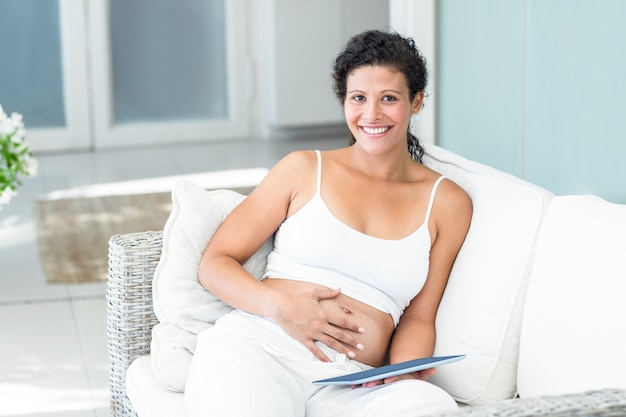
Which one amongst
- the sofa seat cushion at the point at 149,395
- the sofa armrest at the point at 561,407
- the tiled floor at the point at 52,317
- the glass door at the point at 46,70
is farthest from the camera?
the glass door at the point at 46,70

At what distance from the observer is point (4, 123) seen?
11.5 ft

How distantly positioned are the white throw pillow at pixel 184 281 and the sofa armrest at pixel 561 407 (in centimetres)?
82

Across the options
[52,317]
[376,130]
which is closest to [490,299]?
[376,130]

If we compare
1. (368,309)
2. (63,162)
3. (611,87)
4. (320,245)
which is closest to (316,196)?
(320,245)

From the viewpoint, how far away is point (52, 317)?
360cm

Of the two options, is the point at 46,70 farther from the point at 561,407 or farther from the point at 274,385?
the point at 561,407

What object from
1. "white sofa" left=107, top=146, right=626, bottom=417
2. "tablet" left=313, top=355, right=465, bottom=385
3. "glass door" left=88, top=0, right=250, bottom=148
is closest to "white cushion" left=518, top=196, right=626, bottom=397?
"white sofa" left=107, top=146, right=626, bottom=417

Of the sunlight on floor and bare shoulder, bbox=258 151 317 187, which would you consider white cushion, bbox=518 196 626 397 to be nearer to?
bare shoulder, bbox=258 151 317 187

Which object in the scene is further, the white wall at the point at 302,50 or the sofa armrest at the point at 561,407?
the white wall at the point at 302,50

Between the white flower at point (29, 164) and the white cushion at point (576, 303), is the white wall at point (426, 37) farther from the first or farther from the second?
the white cushion at point (576, 303)

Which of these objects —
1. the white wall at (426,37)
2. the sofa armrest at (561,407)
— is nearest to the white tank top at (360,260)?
the sofa armrest at (561,407)

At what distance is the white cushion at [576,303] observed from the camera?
5.56ft

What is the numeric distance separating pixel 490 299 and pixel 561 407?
0.65 meters

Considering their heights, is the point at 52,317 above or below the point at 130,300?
below
